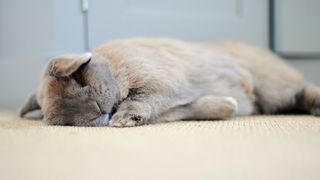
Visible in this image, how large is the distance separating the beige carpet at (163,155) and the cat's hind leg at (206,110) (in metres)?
0.37

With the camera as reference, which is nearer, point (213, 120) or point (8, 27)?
point (213, 120)

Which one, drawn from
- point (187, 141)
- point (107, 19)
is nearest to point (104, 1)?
point (107, 19)

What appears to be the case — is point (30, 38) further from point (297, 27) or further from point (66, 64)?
point (297, 27)

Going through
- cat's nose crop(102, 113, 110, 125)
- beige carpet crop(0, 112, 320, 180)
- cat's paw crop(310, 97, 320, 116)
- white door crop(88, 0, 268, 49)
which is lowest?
cat's paw crop(310, 97, 320, 116)

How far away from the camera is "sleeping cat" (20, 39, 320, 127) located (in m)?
1.26

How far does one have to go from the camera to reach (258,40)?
2.20 m

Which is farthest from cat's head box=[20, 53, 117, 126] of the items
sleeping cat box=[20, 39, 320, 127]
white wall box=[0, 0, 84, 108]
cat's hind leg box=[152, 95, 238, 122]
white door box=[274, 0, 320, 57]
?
white door box=[274, 0, 320, 57]

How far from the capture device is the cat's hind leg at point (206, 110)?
4.67 ft

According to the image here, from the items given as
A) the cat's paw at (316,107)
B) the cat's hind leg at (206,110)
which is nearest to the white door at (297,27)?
the cat's paw at (316,107)

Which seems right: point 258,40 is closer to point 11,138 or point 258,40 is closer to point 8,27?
point 8,27

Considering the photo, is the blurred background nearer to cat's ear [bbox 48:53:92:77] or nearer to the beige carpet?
cat's ear [bbox 48:53:92:77]

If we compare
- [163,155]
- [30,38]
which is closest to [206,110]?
[163,155]

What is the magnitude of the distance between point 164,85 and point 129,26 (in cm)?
66

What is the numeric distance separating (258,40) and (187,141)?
1389 mm
